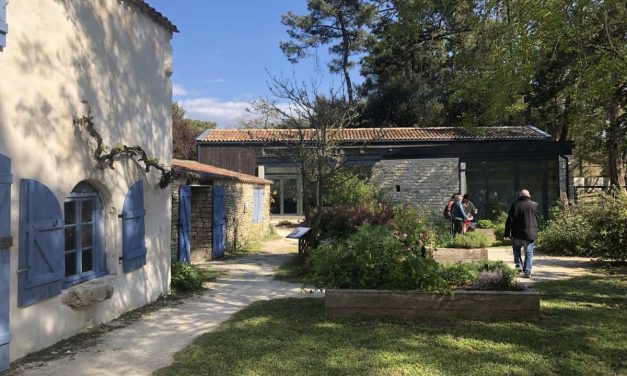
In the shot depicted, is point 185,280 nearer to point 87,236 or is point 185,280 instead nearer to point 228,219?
point 87,236

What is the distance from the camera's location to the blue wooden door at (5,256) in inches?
171

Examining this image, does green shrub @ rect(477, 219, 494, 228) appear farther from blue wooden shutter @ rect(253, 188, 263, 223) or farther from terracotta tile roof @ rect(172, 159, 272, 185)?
terracotta tile roof @ rect(172, 159, 272, 185)

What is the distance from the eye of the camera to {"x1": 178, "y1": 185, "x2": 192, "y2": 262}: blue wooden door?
11266 mm

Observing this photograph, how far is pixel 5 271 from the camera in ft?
14.5

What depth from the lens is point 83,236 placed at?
6.03 meters

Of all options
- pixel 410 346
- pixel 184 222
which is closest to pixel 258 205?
pixel 184 222

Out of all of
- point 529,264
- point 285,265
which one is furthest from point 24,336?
point 529,264

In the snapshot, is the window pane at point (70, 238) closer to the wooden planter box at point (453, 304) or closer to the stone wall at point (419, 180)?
the wooden planter box at point (453, 304)

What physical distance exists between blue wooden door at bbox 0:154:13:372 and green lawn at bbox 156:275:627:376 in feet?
4.74

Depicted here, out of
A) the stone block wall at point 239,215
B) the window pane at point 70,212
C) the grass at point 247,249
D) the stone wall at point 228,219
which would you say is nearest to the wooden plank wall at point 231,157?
the stone block wall at point 239,215

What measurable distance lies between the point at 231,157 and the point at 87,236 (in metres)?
19.9

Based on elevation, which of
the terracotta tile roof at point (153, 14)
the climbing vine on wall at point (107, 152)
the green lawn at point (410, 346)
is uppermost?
the terracotta tile roof at point (153, 14)

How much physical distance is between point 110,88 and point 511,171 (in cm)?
1624

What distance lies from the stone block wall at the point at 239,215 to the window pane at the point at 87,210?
747cm
